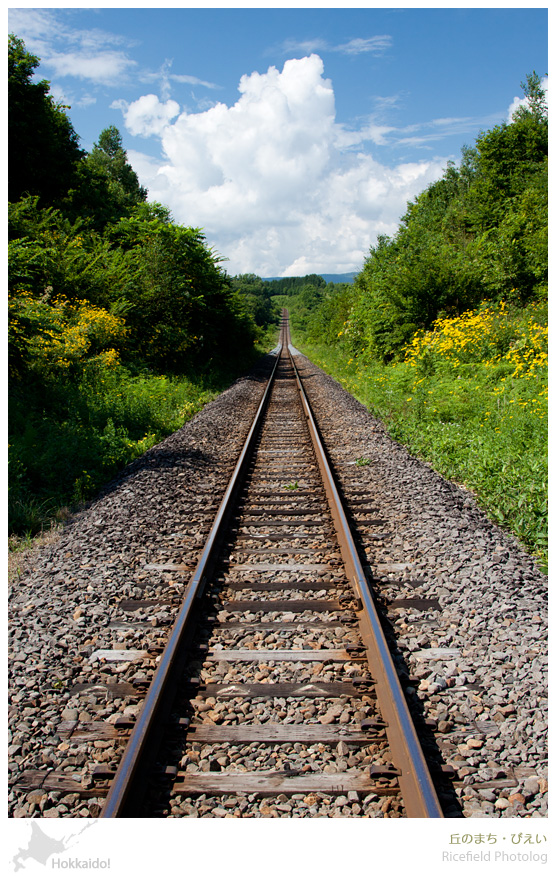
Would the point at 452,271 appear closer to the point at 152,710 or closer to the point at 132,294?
the point at 132,294

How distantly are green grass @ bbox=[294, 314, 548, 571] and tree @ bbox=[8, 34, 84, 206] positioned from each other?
18417mm

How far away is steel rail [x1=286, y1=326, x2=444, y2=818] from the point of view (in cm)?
237

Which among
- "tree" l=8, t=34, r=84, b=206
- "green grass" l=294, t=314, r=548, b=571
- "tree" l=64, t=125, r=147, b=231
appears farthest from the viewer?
"tree" l=64, t=125, r=147, b=231

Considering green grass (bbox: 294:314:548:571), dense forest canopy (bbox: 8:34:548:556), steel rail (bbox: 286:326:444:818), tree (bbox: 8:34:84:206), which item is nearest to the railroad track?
steel rail (bbox: 286:326:444:818)

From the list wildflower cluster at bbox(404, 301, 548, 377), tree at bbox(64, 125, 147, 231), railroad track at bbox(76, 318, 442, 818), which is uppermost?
tree at bbox(64, 125, 147, 231)

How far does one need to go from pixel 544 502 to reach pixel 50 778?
16.5 feet

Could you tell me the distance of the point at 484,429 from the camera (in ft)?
28.4

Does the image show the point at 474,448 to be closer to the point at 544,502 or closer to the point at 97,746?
the point at 544,502

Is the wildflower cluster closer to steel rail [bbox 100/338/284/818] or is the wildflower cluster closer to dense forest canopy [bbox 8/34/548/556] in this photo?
dense forest canopy [bbox 8/34/548/556]

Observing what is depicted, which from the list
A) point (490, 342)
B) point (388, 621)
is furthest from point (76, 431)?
point (490, 342)

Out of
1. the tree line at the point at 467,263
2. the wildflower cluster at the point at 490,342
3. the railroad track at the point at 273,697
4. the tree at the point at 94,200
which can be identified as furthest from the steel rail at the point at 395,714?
the tree at the point at 94,200

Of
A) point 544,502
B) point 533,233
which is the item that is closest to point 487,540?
point 544,502

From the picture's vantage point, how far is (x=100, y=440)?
8914 mm

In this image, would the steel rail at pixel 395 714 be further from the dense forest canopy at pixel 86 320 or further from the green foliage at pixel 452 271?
the green foliage at pixel 452 271
